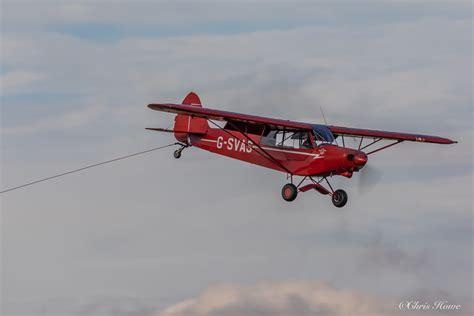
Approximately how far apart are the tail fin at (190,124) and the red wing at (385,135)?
521 centimetres

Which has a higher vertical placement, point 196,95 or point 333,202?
point 196,95

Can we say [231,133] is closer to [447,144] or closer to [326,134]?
[326,134]

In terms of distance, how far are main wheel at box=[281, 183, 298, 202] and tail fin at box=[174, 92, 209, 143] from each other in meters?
5.95

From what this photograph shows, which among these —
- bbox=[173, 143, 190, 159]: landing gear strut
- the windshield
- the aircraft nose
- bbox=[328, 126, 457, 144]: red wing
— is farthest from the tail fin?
the aircraft nose

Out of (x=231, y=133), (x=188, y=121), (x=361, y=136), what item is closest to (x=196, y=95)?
(x=188, y=121)

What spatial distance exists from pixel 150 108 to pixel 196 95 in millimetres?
8280

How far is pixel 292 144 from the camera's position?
133ft

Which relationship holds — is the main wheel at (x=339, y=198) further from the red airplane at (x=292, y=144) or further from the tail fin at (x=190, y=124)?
the tail fin at (x=190, y=124)

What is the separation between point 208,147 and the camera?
44.4 metres

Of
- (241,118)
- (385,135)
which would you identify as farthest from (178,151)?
(385,135)

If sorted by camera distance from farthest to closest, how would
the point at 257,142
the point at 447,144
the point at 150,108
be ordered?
the point at 447,144, the point at 257,142, the point at 150,108

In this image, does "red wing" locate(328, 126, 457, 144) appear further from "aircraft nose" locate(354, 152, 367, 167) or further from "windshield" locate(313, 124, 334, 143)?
"aircraft nose" locate(354, 152, 367, 167)

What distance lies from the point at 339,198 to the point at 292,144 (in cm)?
252

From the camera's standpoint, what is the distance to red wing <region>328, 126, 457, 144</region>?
139 feet
